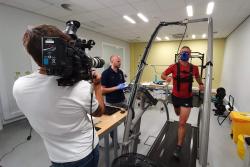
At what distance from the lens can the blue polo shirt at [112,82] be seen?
2.47m

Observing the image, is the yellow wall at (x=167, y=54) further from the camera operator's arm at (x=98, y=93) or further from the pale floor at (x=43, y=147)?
the camera operator's arm at (x=98, y=93)

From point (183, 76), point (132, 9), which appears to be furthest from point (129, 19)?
point (183, 76)

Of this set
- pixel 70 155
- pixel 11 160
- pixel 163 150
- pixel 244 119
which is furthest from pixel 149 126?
pixel 70 155

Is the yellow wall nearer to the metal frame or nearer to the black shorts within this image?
the black shorts

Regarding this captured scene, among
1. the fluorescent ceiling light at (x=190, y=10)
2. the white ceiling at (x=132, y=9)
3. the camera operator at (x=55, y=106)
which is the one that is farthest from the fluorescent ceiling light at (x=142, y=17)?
the camera operator at (x=55, y=106)

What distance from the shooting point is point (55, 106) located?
755 mm

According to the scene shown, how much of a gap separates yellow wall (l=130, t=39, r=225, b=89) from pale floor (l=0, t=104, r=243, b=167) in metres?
4.30

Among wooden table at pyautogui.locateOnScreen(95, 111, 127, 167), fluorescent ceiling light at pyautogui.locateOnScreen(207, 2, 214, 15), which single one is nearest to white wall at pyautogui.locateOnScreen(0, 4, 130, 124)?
wooden table at pyautogui.locateOnScreen(95, 111, 127, 167)

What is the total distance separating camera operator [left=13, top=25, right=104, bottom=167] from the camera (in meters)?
0.70

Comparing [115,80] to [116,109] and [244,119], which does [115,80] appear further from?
[244,119]

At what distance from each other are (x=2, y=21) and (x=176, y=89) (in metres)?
3.87

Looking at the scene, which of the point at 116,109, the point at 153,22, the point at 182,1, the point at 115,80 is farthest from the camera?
the point at 153,22

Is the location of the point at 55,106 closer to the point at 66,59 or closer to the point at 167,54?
the point at 66,59

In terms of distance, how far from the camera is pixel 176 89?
7.67 feet
